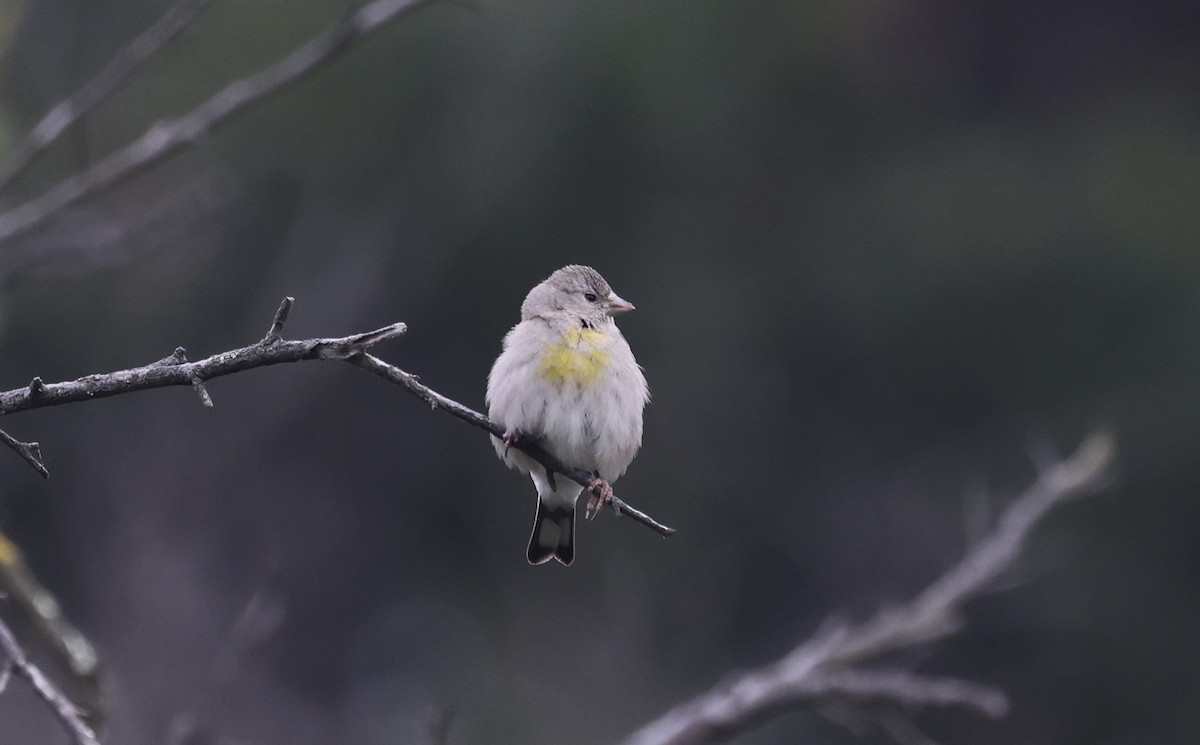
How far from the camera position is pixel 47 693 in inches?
104

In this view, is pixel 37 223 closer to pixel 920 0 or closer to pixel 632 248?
pixel 632 248

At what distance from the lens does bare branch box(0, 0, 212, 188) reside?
14.1 ft

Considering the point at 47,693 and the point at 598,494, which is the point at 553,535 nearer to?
the point at 598,494

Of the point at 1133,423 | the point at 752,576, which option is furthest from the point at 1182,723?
the point at 752,576

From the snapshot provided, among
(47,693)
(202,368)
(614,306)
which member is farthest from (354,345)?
(614,306)

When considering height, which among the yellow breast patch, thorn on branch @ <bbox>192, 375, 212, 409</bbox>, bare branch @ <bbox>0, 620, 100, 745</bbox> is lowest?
bare branch @ <bbox>0, 620, 100, 745</bbox>

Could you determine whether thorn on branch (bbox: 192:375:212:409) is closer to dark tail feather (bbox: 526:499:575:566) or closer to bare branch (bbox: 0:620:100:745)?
bare branch (bbox: 0:620:100:745)

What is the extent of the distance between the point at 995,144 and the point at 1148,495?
4.37m

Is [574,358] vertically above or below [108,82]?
above

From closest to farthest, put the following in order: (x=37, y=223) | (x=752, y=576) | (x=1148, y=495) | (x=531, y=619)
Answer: (x=37, y=223) < (x=1148, y=495) < (x=752, y=576) < (x=531, y=619)

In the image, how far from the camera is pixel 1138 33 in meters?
17.6

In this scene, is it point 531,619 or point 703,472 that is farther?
point 531,619

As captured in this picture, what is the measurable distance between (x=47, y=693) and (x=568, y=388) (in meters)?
2.64

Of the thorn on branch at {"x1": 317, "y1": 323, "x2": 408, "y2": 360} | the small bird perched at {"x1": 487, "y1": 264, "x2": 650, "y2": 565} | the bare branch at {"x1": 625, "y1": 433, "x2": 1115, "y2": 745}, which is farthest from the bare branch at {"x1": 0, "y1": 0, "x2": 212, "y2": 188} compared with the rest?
the bare branch at {"x1": 625, "y1": 433, "x2": 1115, "y2": 745}
